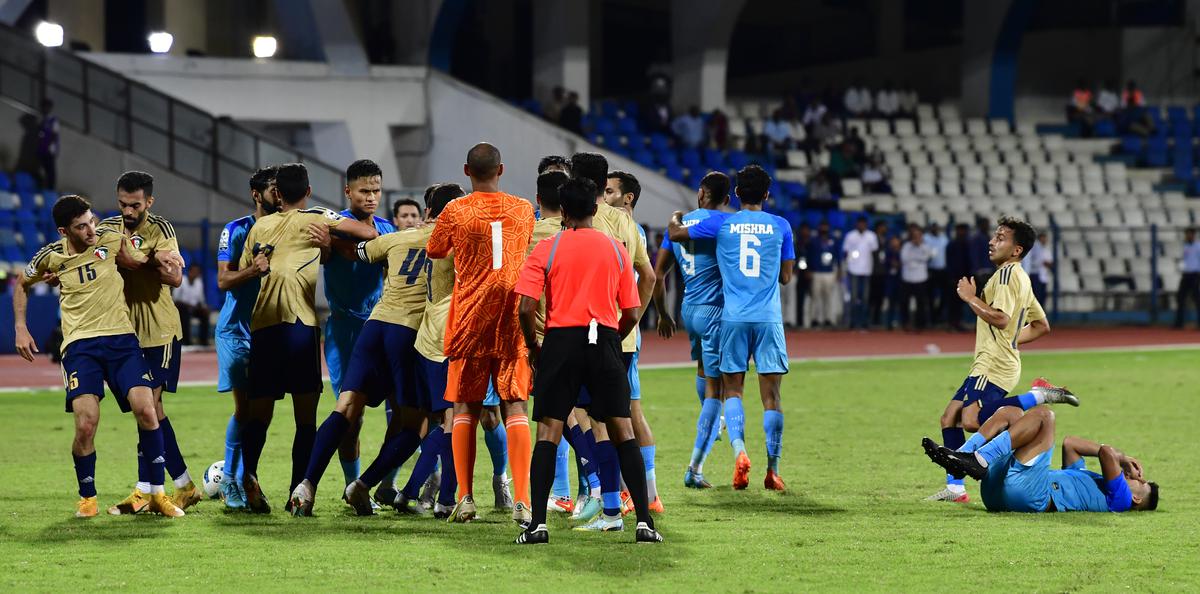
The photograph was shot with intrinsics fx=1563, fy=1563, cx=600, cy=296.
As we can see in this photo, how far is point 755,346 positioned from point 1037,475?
2.15 metres

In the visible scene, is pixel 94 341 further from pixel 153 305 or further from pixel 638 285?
pixel 638 285

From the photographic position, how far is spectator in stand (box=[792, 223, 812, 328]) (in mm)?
29141

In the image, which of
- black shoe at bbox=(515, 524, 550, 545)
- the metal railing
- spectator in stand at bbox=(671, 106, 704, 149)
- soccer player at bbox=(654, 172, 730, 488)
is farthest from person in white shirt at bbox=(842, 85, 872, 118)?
black shoe at bbox=(515, 524, 550, 545)

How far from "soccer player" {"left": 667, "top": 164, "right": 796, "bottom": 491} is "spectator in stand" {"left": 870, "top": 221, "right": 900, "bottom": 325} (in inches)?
767

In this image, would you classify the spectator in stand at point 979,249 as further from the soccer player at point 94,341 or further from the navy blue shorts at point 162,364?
the soccer player at point 94,341

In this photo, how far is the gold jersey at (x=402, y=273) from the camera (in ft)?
28.8

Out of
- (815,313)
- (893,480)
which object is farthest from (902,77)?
(893,480)

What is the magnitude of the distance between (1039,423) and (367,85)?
1023 inches

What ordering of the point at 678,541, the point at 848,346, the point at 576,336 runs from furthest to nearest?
the point at 848,346, the point at 678,541, the point at 576,336

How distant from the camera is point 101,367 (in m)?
8.88

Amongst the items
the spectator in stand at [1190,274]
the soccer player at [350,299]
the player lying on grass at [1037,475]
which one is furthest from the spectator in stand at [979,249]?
the soccer player at [350,299]

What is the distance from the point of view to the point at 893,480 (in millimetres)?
10703

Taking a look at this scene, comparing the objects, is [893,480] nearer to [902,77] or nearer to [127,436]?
[127,436]

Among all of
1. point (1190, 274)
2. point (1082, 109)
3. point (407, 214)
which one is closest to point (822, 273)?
point (1190, 274)
